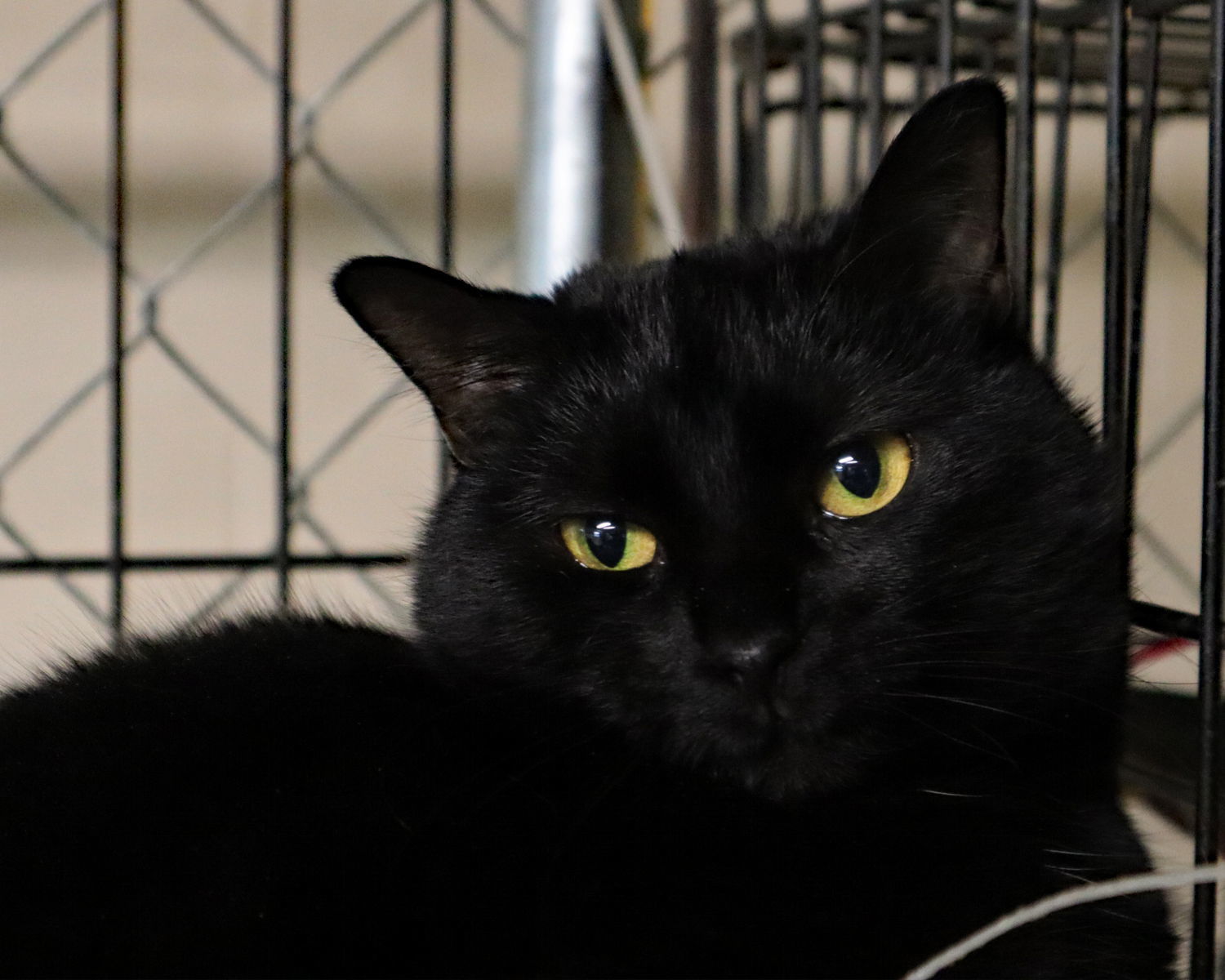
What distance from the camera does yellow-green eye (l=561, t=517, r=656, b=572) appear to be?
58 cm

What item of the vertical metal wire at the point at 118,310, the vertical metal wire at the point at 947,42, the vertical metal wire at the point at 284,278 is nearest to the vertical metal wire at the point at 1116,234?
the vertical metal wire at the point at 947,42

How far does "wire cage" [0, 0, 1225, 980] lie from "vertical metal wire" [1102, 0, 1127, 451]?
199 mm

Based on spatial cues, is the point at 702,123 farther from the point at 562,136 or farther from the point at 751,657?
the point at 751,657

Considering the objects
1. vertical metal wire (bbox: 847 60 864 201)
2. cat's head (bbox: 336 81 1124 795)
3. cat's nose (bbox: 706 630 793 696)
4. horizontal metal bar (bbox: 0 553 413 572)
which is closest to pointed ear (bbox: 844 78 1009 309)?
cat's head (bbox: 336 81 1124 795)

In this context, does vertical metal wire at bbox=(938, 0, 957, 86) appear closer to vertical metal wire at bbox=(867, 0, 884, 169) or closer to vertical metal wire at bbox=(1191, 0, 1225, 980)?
vertical metal wire at bbox=(867, 0, 884, 169)

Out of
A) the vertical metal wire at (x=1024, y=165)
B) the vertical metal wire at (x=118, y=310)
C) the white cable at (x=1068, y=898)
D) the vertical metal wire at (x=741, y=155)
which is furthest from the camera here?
the vertical metal wire at (x=741, y=155)

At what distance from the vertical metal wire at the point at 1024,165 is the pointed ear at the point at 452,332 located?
11.3 inches

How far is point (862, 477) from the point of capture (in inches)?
22.0

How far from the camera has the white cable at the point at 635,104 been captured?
100 cm

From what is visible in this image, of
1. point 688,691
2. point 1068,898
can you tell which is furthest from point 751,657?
point 1068,898

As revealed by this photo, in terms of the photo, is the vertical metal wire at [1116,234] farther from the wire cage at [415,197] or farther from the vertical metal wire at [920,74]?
the vertical metal wire at [920,74]

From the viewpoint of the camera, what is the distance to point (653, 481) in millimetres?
574

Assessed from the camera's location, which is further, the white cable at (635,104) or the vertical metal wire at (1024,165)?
the white cable at (635,104)

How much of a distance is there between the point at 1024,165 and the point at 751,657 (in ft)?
1.23
